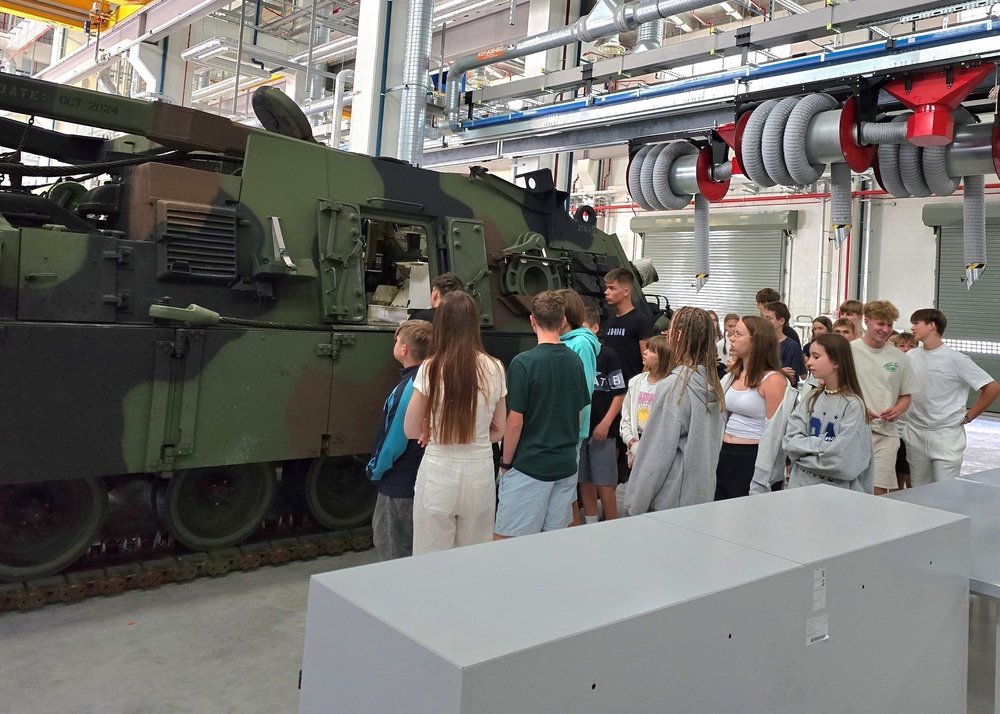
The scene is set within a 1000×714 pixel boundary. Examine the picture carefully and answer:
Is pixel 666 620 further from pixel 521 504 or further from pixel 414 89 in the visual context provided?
pixel 414 89

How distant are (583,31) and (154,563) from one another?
268 inches

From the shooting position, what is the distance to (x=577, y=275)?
23.4ft

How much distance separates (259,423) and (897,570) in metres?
3.62

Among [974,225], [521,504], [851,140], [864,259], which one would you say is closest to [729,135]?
[851,140]

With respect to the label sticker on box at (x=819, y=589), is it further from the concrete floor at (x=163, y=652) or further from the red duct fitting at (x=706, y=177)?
the red duct fitting at (x=706, y=177)

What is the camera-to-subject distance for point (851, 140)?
19.6 ft

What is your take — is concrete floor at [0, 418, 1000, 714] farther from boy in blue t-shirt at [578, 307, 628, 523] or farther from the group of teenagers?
boy in blue t-shirt at [578, 307, 628, 523]

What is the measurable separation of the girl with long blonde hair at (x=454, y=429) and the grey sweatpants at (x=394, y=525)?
267 millimetres

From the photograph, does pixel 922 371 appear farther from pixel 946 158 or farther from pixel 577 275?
pixel 577 275

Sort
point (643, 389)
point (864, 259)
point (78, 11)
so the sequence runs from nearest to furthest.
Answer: point (643, 389) → point (78, 11) → point (864, 259)

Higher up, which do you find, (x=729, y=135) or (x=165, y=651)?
(x=729, y=135)

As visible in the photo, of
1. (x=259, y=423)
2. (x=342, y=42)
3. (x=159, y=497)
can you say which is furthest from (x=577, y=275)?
(x=342, y=42)

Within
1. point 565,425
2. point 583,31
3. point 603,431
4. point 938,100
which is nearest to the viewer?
point 565,425

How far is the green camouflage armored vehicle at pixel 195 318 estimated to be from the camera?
4.26 m
